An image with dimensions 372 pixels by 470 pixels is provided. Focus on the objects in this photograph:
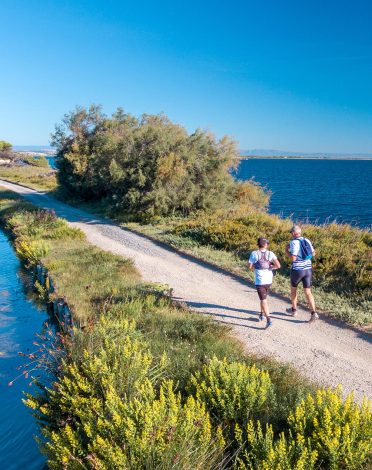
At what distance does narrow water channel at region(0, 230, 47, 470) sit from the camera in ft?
19.9

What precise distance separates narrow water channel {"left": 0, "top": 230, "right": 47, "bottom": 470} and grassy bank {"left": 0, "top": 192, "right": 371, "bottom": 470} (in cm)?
93

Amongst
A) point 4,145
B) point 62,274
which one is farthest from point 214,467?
point 4,145

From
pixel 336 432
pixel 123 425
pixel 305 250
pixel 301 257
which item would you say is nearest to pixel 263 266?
pixel 301 257

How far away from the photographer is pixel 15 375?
835cm

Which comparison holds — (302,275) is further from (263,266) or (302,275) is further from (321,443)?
(321,443)

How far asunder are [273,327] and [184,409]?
15.8ft

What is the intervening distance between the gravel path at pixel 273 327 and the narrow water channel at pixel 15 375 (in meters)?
3.94

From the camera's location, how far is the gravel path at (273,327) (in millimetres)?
6866

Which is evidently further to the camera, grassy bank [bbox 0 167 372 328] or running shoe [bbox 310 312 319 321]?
grassy bank [bbox 0 167 372 328]

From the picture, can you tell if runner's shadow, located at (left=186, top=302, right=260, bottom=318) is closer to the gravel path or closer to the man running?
the gravel path

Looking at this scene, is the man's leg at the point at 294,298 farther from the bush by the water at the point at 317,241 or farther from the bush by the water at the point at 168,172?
the bush by the water at the point at 168,172

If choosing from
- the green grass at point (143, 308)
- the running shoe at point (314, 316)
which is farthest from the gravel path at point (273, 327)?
the green grass at point (143, 308)

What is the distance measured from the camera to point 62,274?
12.4 meters

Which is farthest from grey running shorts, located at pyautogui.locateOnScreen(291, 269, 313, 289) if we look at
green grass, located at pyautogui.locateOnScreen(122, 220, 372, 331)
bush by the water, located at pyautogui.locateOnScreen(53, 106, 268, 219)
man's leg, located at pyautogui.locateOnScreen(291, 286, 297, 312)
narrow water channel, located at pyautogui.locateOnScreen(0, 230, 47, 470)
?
bush by the water, located at pyautogui.locateOnScreen(53, 106, 268, 219)
